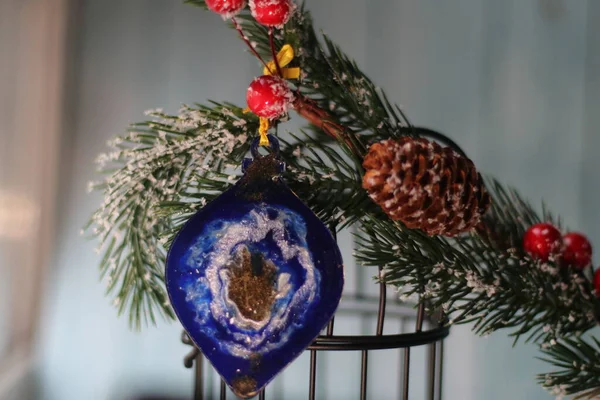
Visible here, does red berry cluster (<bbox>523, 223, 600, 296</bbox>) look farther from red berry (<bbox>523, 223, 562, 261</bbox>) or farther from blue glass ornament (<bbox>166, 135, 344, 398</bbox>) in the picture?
blue glass ornament (<bbox>166, 135, 344, 398</bbox>)

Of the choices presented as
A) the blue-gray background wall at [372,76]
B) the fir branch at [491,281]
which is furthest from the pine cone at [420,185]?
the blue-gray background wall at [372,76]

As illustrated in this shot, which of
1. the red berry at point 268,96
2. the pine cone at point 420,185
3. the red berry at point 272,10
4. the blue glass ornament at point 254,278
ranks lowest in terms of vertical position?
the blue glass ornament at point 254,278

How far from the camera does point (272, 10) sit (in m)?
0.33

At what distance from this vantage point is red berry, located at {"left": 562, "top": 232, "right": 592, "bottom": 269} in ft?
1.15

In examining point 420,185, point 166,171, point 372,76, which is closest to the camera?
point 420,185

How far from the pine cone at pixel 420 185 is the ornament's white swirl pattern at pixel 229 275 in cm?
7

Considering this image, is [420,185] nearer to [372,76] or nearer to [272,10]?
[272,10]

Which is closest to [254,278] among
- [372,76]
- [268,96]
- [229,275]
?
[229,275]

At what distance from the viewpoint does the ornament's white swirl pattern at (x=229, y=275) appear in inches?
14.0

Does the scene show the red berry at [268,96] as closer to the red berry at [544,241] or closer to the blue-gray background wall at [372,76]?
the red berry at [544,241]

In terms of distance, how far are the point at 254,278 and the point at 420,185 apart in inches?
5.1

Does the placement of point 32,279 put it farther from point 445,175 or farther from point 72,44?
point 445,175

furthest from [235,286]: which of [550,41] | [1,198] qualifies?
[550,41]

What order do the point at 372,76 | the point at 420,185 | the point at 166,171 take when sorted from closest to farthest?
1. the point at 420,185
2. the point at 166,171
3. the point at 372,76
